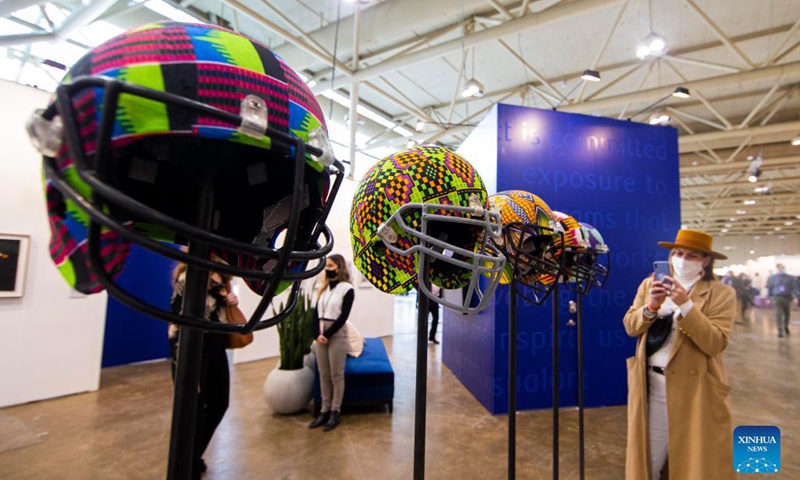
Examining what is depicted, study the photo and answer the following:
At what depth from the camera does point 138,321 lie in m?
5.48

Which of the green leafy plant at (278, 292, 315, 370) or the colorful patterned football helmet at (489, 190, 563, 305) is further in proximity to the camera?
the green leafy plant at (278, 292, 315, 370)

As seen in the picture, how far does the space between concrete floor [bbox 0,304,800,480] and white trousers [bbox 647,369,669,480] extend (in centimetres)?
80

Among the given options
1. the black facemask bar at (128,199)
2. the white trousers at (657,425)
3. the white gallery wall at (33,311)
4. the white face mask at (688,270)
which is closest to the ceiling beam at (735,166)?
the white face mask at (688,270)

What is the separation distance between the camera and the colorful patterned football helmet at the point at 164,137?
408 millimetres

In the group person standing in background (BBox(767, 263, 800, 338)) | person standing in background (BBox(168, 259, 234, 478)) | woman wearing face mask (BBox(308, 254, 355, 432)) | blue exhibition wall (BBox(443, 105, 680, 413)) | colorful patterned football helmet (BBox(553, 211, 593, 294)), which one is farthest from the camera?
person standing in background (BBox(767, 263, 800, 338))

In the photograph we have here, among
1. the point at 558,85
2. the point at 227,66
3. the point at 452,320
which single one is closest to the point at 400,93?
the point at 558,85

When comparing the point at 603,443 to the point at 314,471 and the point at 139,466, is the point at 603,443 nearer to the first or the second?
the point at 314,471

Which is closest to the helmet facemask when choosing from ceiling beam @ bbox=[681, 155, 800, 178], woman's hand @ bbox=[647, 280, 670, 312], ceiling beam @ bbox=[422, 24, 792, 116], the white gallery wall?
woman's hand @ bbox=[647, 280, 670, 312]

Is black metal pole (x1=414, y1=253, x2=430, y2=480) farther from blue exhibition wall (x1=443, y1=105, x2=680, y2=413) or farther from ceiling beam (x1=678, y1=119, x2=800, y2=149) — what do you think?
ceiling beam (x1=678, y1=119, x2=800, y2=149)

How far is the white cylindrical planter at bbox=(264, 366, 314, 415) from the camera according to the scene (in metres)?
3.60

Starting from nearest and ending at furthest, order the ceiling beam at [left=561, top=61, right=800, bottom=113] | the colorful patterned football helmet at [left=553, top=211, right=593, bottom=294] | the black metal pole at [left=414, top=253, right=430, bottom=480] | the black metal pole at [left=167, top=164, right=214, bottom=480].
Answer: the black metal pole at [left=167, top=164, right=214, bottom=480], the black metal pole at [left=414, top=253, right=430, bottom=480], the colorful patterned football helmet at [left=553, top=211, right=593, bottom=294], the ceiling beam at [left=561, top=61, right=800, bottom=113]

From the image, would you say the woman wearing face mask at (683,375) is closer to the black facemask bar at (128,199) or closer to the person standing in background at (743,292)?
the black facemask bar at (128,199)

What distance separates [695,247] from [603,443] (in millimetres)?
2192

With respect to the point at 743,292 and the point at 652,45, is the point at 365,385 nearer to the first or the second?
the point at 652,45
